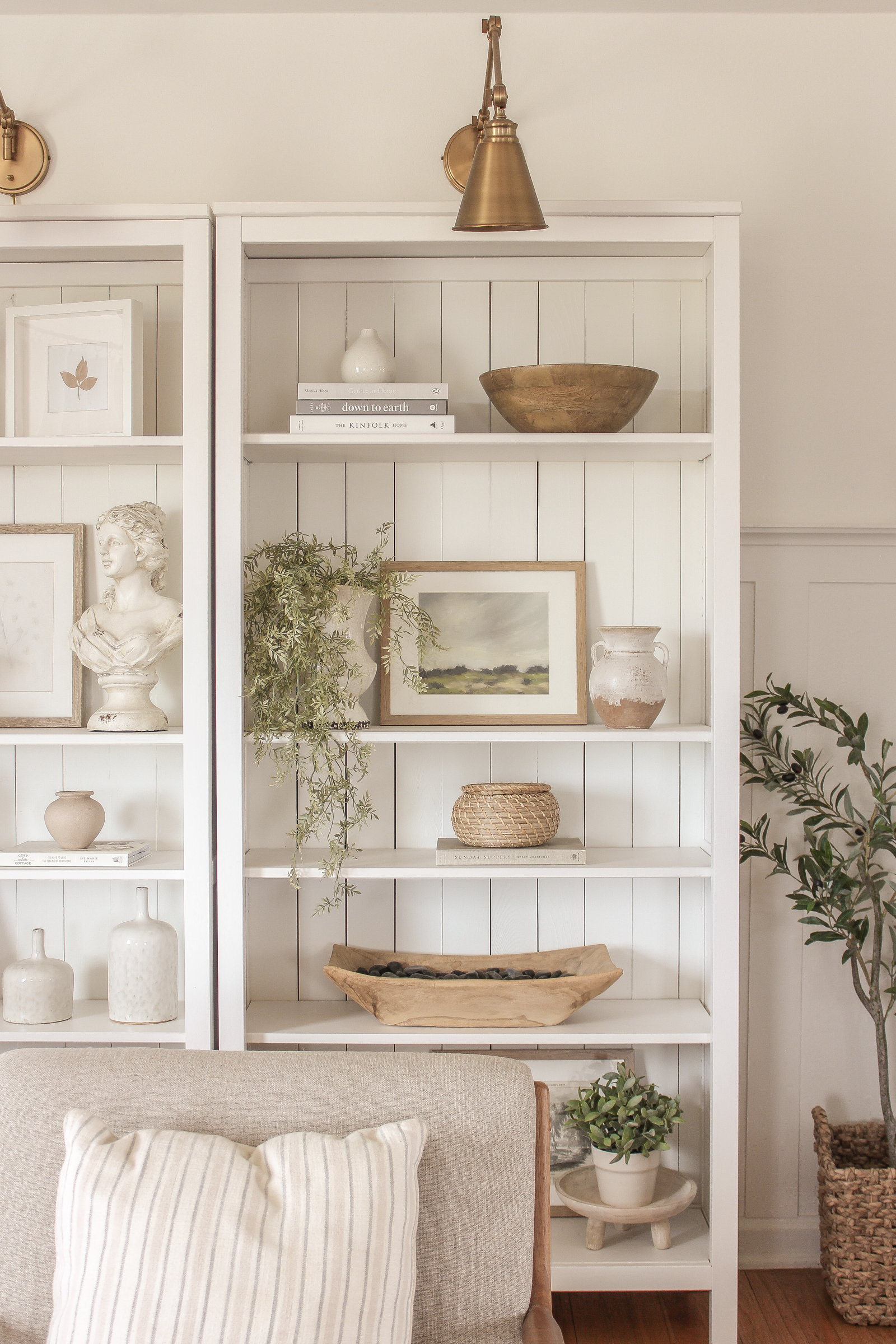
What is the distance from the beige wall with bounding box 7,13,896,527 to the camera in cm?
227

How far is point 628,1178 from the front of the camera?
200 cm

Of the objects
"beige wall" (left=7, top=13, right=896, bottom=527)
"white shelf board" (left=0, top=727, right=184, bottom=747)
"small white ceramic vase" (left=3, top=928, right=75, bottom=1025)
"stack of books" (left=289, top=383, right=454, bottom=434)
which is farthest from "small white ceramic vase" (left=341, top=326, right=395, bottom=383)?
"small white ceramic vase" (left=3, top=928, right=75, bottom=1025)

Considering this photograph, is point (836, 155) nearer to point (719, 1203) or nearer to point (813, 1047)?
point (813, 1047)

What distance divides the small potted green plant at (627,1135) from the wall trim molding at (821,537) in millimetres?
1198

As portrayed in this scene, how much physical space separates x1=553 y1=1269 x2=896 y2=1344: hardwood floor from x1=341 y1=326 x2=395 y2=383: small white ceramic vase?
196cm

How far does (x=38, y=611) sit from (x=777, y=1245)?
2.19 meters

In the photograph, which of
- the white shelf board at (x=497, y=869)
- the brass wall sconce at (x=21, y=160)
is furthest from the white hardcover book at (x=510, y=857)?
the brass wall sconce at (x=21, y=160)

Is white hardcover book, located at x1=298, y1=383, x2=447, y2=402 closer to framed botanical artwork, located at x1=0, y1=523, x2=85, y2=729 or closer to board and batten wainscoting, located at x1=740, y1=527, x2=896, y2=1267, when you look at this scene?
framed botanical artwork, located at x1=0, y1=523, x2=85, y2=729

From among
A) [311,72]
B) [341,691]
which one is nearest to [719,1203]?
[341,691]

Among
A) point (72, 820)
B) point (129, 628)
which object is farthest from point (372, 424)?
point (72, 820)

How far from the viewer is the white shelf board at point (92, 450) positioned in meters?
2.02

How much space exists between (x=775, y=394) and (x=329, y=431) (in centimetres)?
103

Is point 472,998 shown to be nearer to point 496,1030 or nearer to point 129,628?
point 496,1030

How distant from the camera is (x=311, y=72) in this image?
228 cm
